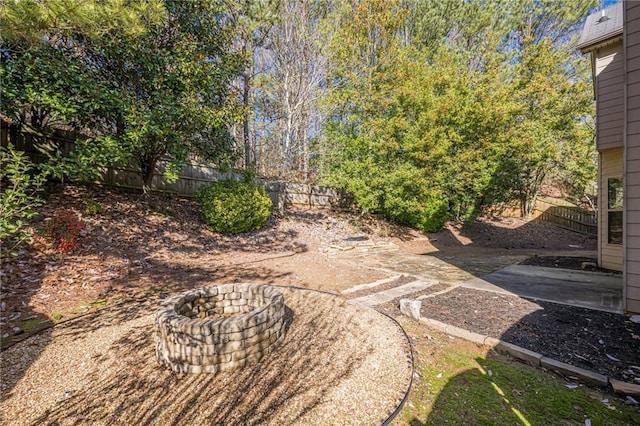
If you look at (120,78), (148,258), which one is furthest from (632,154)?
(120,78)

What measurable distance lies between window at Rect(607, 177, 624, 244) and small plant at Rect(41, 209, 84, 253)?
11.4m

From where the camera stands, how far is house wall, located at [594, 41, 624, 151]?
557cm

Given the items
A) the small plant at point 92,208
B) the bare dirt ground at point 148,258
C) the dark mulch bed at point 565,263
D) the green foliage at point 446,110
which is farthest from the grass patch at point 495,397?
the small plant at point 92,208

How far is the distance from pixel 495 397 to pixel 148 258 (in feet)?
21.3

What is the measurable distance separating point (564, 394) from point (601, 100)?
6.57 metres

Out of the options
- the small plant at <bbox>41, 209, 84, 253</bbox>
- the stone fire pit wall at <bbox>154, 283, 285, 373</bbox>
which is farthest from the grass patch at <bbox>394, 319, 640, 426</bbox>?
the small plant at <bbox>41, 209, 84, 253</bbox>

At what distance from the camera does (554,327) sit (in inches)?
131

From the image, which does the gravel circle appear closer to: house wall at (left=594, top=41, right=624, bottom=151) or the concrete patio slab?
the concrete patio slab

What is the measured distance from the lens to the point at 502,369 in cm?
262

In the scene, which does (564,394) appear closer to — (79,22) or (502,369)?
(502,369)

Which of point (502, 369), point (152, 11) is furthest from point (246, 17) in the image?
point (502, 369)

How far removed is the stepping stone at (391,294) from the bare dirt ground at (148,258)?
2.18ft

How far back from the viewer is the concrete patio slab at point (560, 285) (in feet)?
13.6

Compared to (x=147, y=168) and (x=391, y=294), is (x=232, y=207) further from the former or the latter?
(x=391, y=294)
